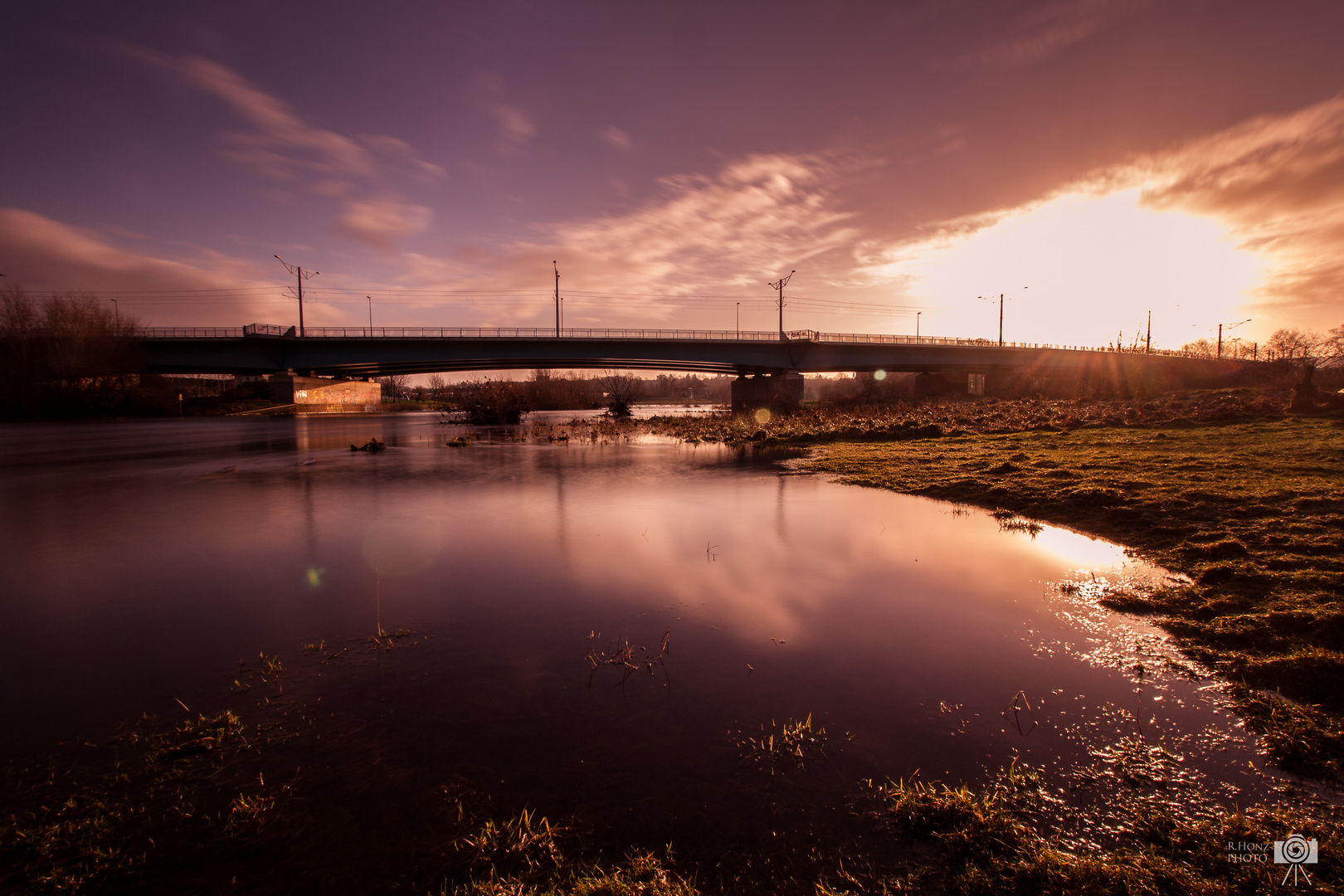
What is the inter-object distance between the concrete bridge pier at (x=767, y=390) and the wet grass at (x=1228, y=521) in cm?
4139

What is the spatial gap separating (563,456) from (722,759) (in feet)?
68.7

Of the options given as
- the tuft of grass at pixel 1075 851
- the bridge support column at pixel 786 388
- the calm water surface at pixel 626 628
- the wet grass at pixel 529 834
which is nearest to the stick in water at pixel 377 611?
the calm water surface at pixel 626 628

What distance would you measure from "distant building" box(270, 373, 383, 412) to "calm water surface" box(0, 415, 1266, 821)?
61059 mm

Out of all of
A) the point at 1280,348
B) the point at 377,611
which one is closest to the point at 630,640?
the point at 377,611

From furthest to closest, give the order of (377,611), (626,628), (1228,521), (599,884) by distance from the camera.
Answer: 1. (1228,521)
2. (377,611)
3. (626,628)
4. (599,884)

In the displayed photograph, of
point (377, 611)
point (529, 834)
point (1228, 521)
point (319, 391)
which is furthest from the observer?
point (319, 391)

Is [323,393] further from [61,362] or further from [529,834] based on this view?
[529,834]

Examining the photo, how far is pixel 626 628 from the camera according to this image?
6023 mm

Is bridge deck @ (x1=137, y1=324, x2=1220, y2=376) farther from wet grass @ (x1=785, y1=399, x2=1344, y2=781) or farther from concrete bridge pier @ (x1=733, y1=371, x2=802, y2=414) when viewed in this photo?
wet grass @ (x1=785, y1=399, x2=1344, y2=781)

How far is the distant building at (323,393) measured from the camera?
65.1 m

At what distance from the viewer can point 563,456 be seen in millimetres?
23984

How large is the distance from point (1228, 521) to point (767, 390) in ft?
183

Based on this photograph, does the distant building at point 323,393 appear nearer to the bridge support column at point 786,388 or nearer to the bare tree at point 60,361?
the bare tree at point 60,361

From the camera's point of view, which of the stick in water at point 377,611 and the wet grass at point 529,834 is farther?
the stick in water at point 377,611
